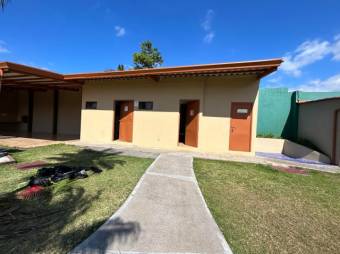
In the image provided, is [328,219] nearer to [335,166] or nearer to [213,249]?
[213,249]

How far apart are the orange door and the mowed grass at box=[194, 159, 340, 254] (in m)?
5.57

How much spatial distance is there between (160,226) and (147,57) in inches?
988

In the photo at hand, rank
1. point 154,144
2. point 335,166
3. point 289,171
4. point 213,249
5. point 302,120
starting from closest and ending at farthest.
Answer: point 213,249 → point 289,171 → point 335,166 → point 154,144 → point 302,120

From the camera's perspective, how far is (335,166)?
8.41 metres

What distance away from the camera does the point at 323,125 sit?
9672 millimetres

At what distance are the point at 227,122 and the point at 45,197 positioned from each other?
7.52 meters

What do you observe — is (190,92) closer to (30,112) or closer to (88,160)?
(88,160)

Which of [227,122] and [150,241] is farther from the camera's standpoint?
[227,122]

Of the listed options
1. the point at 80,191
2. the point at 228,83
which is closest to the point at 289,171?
the point at 228,83

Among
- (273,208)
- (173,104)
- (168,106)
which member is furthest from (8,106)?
(273,208)

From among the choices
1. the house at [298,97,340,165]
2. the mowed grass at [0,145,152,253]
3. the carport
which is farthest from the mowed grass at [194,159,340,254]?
the carport

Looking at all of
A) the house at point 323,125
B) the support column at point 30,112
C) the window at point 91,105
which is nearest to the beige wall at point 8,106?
the support column at point 30,112

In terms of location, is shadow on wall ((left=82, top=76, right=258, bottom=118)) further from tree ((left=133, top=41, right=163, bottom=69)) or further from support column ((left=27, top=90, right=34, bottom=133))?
tree ((left=133, top=41, right=163, bottom=69))

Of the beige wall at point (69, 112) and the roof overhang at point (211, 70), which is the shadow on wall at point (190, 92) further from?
the beige wall at point (69, 112)
